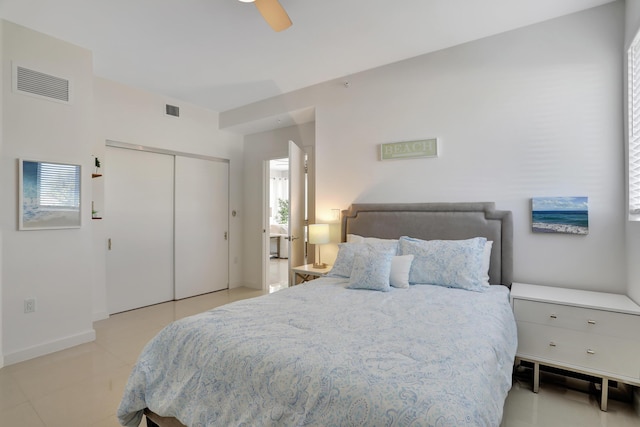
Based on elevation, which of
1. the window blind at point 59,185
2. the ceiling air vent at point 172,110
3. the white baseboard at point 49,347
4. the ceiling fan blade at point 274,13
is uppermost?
the ceiling air vent at point 172,110

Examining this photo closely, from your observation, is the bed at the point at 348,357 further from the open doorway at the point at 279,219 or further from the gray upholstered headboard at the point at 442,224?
the open doorway at the point at 279,219

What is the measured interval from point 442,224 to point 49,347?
3775 millimetres

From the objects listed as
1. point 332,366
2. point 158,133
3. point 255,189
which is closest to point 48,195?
point 158,133

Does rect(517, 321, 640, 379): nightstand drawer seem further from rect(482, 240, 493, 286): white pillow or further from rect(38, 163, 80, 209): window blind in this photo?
rect(38, 163, 80, 209): window blind

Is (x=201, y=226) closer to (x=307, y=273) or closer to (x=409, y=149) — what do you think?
(x=307, y=273)

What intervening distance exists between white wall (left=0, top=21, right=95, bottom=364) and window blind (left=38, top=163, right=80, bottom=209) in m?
0.06

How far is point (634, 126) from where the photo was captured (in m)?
2.19

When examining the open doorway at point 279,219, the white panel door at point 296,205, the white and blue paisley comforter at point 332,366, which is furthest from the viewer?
the open doorway at point 279,219

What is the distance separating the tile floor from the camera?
1.95 m

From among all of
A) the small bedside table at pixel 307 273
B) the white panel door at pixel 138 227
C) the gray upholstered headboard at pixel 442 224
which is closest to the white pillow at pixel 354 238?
the gray upholstered headboard at pixel 442 224

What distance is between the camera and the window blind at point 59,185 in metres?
2.87

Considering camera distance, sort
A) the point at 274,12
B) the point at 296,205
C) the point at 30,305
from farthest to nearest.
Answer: the point at 296,205 < the point at 30,305 < the point at 274,12

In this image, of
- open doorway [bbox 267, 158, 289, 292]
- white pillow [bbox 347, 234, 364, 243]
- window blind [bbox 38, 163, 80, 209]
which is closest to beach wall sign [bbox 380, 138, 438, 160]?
white pillow [bbox 347, 234, 364, 243]

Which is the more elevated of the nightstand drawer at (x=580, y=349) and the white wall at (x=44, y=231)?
the white wall at (x=44, y=231)
